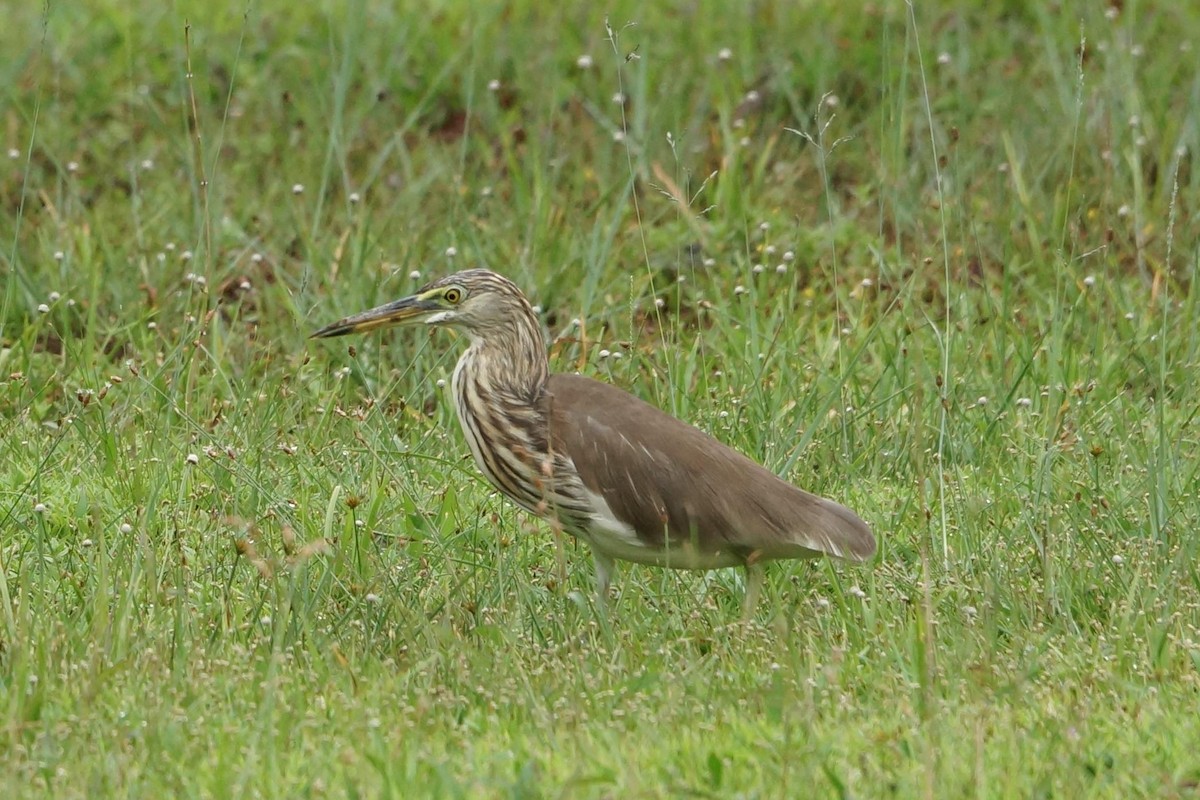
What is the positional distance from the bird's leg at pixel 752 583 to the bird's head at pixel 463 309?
1.04 m

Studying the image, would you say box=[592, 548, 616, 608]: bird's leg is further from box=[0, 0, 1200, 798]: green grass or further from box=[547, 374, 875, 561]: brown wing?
box=[547, 374, 875, 561]: brown wing

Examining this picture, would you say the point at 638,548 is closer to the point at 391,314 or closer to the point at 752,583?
the point at 752,583

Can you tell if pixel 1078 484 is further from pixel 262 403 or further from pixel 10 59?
pixel 10 59

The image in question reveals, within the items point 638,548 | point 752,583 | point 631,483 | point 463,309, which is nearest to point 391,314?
point 463,309

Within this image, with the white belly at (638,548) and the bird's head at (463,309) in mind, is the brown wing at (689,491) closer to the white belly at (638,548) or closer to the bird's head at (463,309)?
the white belly at (638,548)

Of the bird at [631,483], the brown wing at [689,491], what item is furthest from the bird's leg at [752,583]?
the brown wing at [689,491]

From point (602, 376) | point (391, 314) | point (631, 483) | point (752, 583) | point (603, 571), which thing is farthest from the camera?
point (602, 376)

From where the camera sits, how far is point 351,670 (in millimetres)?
4844

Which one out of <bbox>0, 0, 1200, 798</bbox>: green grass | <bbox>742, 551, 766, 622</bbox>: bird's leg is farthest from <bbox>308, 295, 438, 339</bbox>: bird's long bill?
<bbox>742, 551, 766, 622</bbox>: bird's leg

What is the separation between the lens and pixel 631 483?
219 inches

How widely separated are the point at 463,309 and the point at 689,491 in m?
0.97

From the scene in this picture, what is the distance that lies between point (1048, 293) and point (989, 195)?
1.11 metres

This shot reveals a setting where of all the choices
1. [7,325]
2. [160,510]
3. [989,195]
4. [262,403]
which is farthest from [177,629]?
[989,195]

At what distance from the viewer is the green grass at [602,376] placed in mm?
4492
